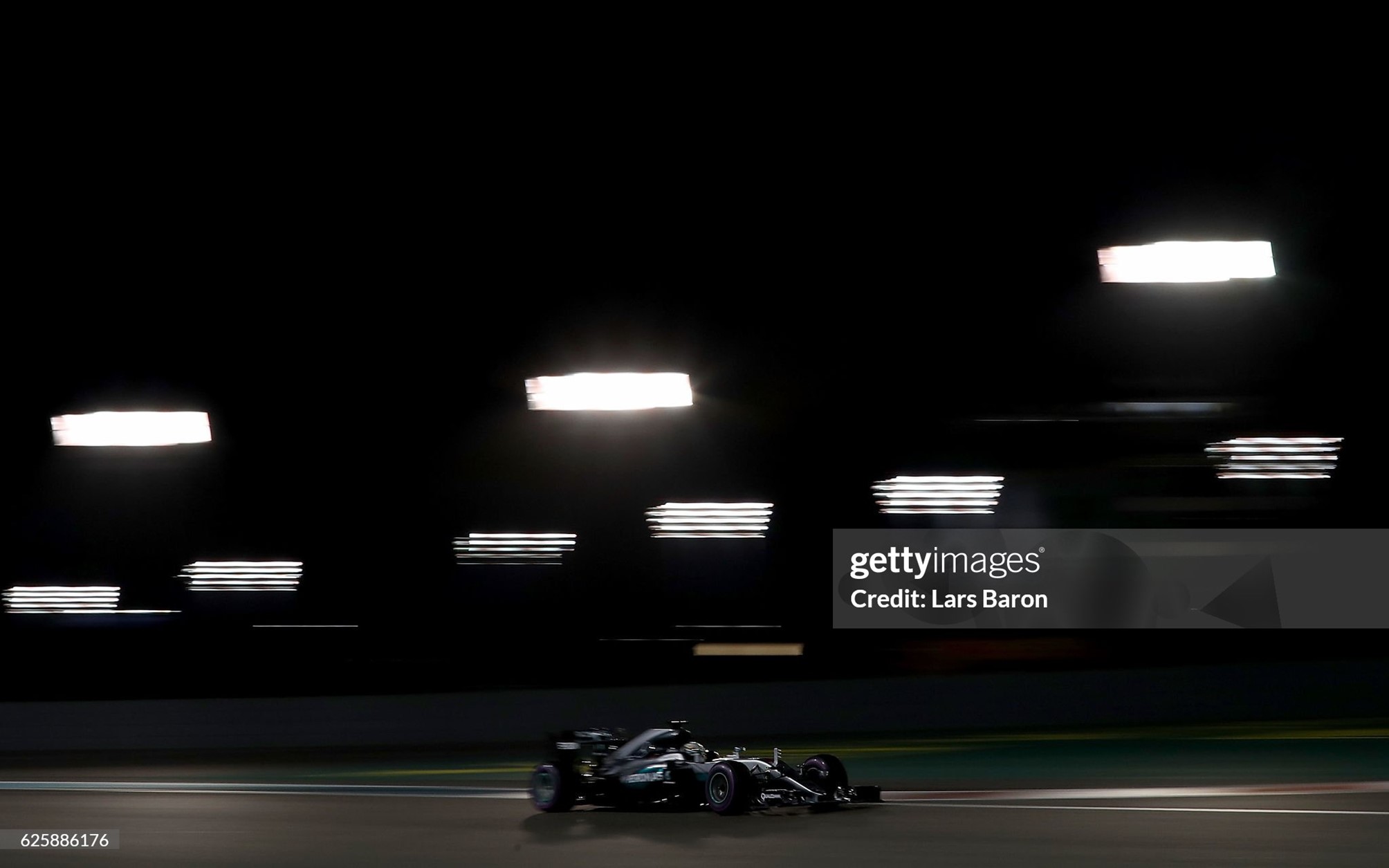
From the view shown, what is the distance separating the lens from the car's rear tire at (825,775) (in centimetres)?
941

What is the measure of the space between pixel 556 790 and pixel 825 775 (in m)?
2.01

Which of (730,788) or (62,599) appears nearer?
(730,788)

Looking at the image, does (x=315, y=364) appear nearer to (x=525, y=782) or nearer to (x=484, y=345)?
(x=484, y=345)

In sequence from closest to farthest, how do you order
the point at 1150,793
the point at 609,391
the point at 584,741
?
the point at 584,741, the point at 1150,793, the point at 609,391

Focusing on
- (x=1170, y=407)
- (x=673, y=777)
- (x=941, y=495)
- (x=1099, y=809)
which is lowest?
(x=1099, y=809)

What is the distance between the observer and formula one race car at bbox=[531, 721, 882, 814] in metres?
9.27

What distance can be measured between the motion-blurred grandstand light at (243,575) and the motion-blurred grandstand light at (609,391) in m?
3.75

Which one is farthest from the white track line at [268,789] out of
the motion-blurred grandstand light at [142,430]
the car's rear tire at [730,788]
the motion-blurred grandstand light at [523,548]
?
the motion-blurred grandstand light at [142,430]

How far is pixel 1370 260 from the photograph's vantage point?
17.2 metres

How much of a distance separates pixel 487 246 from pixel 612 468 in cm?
436

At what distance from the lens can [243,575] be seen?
17.2m
